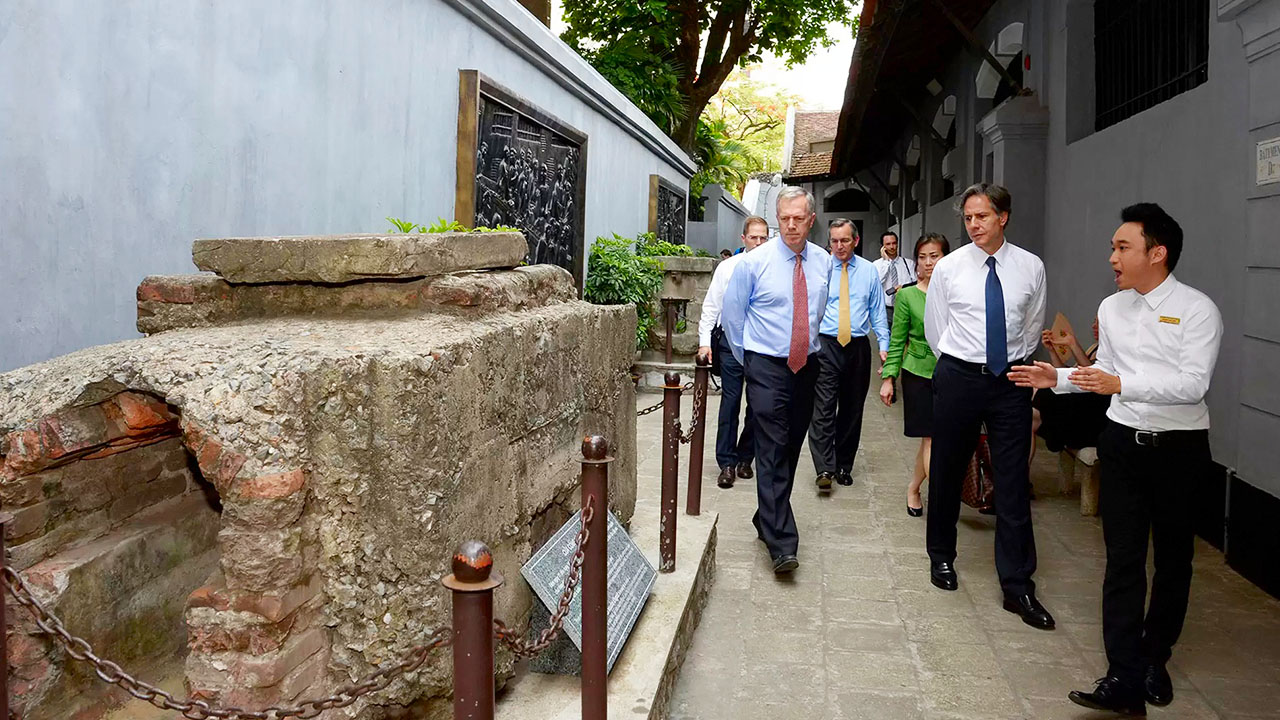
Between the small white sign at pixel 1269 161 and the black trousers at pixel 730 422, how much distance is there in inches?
138

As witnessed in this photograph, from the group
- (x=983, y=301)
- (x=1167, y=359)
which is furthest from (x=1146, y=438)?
(x=983, y=301)

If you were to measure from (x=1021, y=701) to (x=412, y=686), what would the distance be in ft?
8.28

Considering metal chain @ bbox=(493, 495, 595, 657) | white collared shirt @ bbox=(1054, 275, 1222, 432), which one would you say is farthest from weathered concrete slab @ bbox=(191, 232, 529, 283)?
white collared shirt @ bbox=(1054, 275, 1222, 432)

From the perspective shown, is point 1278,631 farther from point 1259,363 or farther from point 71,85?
point 71,85

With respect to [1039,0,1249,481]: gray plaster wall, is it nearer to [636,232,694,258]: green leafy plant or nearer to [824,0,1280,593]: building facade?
[824,0,1280,593]: building facade

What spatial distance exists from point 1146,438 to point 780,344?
1987 mm

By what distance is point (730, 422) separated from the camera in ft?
25.8

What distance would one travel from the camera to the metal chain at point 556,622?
2.60 meters

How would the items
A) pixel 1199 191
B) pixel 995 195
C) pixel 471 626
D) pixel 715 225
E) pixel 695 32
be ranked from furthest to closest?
pixel 715 225
pixel 695 32
pixel 1199 191
pixel 995 195
pixel 471 626

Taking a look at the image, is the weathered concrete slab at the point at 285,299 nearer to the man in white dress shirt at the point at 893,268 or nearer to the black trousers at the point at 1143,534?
the black trousers at the point at 1143,534

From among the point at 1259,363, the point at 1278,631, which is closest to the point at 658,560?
the point at 1278,631

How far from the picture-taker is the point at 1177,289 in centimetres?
402

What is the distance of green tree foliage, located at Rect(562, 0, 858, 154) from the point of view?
19.3 metres

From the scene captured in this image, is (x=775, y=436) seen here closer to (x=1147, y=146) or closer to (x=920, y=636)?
(x=920, y=636)
